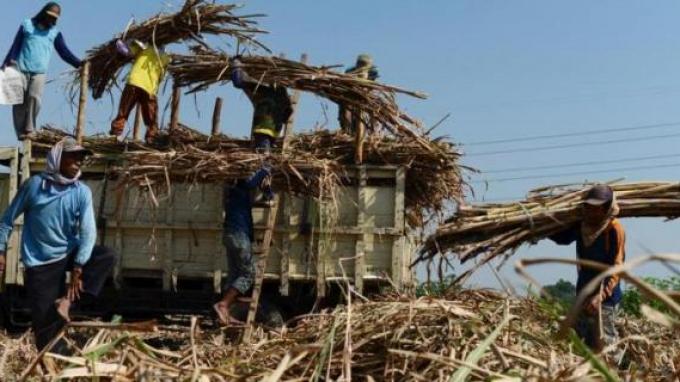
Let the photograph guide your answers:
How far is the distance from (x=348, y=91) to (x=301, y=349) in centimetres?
419

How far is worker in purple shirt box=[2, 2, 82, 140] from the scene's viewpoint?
716 cm

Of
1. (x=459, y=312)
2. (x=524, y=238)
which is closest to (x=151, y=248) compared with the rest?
(x=524, y=238)

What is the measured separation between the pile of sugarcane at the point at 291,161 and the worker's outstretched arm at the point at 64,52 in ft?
2.46

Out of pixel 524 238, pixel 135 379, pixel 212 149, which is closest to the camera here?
pixel 135 379

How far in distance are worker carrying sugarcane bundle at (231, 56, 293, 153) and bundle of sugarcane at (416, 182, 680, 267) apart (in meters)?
1.87

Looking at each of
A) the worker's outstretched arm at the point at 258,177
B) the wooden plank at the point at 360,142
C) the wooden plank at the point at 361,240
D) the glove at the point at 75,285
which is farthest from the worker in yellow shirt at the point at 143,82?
the glove at the point at 75,285

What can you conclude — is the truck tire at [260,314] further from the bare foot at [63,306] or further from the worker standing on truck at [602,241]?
the worker standing on truck at [602,241]

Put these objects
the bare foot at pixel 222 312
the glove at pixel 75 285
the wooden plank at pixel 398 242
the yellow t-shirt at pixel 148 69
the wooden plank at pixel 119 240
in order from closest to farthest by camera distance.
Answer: the glove at pixel 75 285 < the bare foot at pixel 222 312 < the wooden plank at pixel 398 242 < the wooden plank at pixel 119 240 < the yellow t-shirt at pixel 148 69

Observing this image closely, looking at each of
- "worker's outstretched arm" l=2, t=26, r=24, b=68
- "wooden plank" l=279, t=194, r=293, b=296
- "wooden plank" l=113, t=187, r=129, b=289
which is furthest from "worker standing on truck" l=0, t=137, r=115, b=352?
"worker's outstretched arm" l=2, t=26, r=24, b=68

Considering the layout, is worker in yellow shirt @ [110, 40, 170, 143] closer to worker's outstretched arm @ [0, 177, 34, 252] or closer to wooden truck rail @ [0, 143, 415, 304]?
wooden truck rail @ [0, 143, 415, 304]

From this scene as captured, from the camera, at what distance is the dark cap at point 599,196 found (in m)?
4.66

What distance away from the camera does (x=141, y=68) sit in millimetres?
7219

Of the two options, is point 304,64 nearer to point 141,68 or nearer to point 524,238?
point 141,68

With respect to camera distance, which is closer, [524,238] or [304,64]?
[524,238]
